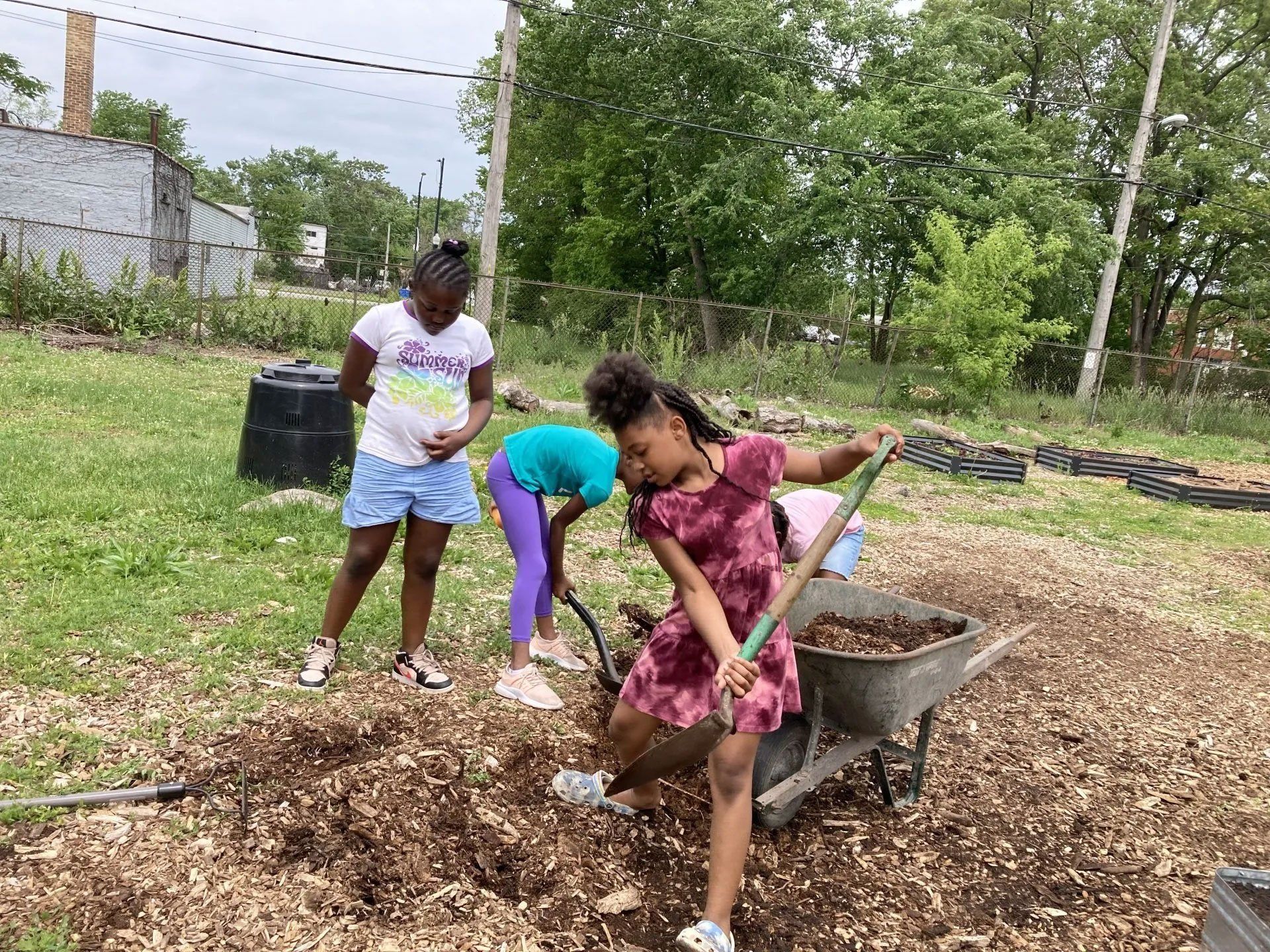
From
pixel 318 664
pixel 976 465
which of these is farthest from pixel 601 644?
pixel 976 465

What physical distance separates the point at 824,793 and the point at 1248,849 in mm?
1558

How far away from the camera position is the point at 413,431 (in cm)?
326

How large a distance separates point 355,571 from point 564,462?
90 cm

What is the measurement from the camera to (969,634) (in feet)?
10.1

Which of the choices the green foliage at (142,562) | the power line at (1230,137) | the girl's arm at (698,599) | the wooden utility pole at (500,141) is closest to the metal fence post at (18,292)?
the wooden utility pole at (500,141)

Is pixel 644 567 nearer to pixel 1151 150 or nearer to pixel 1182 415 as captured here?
pixel 1182 415

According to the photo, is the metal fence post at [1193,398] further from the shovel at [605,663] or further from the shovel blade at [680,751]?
the shovel blade at [680,751]

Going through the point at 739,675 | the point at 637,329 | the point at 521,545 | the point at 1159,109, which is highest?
the point at 1159,109

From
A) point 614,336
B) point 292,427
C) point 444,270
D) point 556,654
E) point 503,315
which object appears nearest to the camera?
point 444,270

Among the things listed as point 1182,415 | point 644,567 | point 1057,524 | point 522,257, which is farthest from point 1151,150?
point 644,567

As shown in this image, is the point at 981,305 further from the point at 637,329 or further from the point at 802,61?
the point at 802,61

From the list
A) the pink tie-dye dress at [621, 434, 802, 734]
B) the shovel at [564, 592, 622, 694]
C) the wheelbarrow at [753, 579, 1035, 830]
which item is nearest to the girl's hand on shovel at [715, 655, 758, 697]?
the pink tie-dye dress at [621, 434, 802, 734]

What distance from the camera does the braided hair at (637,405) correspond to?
223 cm

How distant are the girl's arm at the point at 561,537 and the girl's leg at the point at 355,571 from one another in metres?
0.66
